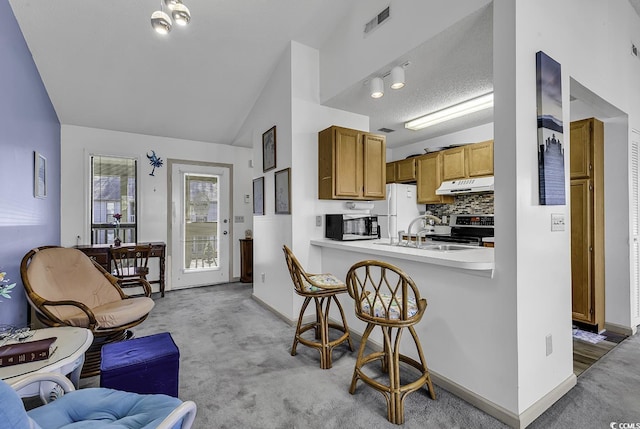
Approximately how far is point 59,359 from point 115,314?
97cm

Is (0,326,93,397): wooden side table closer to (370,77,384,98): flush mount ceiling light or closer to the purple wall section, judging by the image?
the purple wall section

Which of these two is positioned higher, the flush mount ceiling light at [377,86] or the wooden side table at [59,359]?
the flush mount ceiling light at [377,86]

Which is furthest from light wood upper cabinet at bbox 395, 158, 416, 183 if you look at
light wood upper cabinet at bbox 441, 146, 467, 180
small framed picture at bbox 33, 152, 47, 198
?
small framed picture at bbox 33, 152, 47, 198

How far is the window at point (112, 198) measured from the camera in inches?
177

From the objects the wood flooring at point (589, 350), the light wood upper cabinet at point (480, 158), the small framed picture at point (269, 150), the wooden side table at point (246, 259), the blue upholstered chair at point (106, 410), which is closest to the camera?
the blue upholstered chair at point (106, 410)

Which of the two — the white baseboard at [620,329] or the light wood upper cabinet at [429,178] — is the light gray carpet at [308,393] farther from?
the light wood upper cabinet at [429,178]

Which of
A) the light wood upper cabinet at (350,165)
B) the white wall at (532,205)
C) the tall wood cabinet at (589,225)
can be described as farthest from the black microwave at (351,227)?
the tall wood cabinet at (589,225)

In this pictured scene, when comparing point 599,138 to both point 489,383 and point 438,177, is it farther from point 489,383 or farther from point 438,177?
point 489,383

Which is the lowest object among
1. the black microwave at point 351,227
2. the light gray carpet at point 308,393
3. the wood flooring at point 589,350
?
the light gray carpet at point 308,393

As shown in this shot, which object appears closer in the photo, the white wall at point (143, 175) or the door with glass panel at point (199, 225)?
the white wall at point (143, 175)

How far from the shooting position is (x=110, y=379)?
1661mm

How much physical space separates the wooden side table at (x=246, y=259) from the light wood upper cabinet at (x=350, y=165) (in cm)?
245

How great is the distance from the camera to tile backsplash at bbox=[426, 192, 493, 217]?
4.50 m

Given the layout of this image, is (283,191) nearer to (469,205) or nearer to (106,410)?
(106,410)
